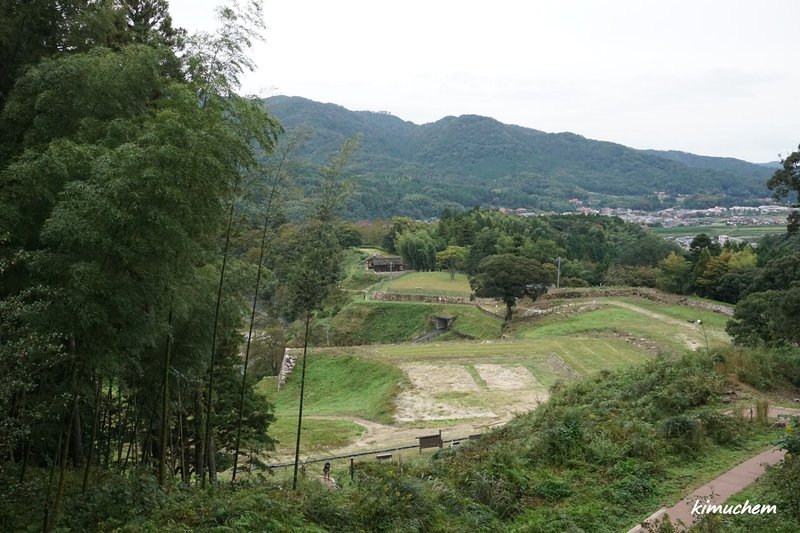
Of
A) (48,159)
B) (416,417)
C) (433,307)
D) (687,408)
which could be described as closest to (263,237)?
(48,159)

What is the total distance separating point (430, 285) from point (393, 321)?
32.3 feet

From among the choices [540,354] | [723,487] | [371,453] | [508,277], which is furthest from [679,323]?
[723,487]

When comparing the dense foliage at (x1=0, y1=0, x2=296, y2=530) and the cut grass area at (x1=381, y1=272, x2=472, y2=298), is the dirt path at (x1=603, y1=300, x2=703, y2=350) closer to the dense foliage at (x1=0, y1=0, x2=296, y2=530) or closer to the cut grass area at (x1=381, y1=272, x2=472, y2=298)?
the cut grass area at (x1=381, y1=272, x2=472, y2=298)

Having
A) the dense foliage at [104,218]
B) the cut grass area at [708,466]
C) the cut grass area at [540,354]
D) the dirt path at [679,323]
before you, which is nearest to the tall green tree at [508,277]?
the dirt path at [679,323]

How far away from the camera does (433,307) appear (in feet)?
149

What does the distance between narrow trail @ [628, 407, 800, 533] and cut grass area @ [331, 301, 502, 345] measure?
31.8 metres

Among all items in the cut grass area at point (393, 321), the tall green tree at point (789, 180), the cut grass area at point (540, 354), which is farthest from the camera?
the cut grass area at point (393, 321)

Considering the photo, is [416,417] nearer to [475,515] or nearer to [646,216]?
[475,515]

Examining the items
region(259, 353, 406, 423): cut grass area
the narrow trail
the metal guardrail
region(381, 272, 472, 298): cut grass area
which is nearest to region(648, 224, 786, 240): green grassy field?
region(381, 272, 472, 298): cut grass area

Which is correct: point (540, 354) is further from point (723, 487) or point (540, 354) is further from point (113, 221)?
point (113, 221)

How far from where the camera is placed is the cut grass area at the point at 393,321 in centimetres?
4238

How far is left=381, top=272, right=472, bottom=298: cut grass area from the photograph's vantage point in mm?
49875

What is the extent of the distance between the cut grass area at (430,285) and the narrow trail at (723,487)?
130 ft

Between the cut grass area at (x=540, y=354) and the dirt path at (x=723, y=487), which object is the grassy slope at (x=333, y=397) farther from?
the dirt path at (x=723, y=487)
